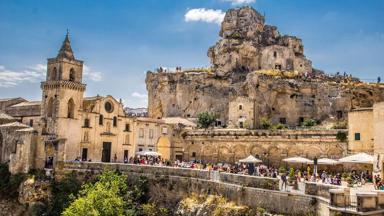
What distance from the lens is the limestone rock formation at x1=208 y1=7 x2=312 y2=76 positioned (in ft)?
236

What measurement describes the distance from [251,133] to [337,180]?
72.8ft

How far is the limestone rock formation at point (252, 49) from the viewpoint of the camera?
71.9m

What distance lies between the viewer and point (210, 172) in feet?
97.9

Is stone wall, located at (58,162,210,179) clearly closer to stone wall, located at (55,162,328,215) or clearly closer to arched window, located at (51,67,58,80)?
stone wall, located at (55,162,328,215)

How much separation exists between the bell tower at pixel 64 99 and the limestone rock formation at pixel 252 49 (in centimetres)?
3113

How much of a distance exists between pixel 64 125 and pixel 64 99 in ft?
8.74

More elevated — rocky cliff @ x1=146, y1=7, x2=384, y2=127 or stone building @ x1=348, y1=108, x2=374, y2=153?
Answer: rocky cliff @ x1=146, y1=7, x2=384, y2=127

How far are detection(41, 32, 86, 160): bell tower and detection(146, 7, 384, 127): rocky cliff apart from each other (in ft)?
81.6

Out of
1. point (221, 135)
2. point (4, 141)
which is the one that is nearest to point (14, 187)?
point (4, 141)

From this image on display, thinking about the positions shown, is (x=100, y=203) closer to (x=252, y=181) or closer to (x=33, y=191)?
(x=33, y=191)

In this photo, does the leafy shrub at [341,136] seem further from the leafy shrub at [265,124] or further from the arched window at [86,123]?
the arched window at [86,123]

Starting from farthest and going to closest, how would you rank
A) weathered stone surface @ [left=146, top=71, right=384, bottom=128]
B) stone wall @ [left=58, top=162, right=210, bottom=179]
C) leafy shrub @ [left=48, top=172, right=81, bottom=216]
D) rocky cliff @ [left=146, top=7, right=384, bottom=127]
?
rocky cliff @ [left=146, top=7, right=384, bottom=127], weathered stone surface @ [left=146, top=71, right=384, bottom=128], leafy shrub @ [left=48, top=172, right=81, bottom=216], stone wall @ [left=58, top=162, right=210, bottom=179]

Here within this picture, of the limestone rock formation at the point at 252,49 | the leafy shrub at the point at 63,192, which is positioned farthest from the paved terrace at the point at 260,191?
the limestone rock formation at the point at 252,49

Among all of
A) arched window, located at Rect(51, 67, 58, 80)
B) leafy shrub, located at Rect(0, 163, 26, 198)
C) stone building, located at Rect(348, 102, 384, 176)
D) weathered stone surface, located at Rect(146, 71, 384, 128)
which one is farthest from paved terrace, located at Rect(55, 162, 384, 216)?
weathered stone surface, located at Rect(146, 71, 384, 128)
